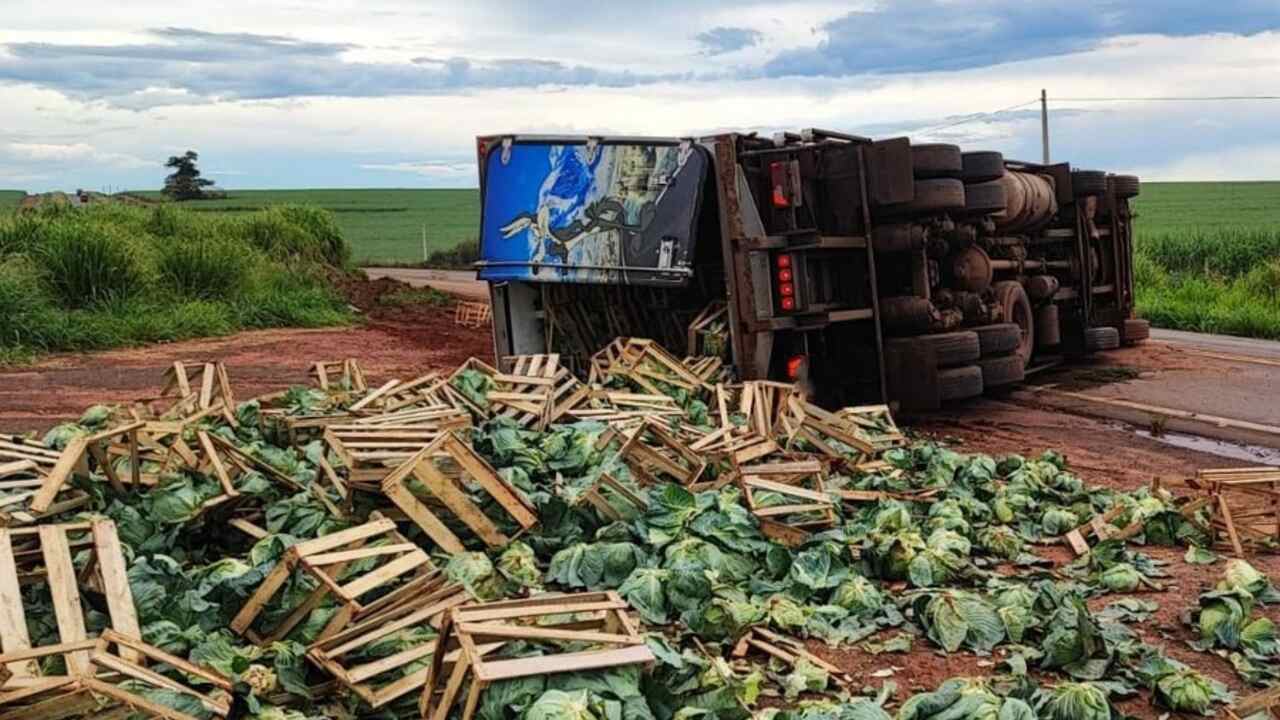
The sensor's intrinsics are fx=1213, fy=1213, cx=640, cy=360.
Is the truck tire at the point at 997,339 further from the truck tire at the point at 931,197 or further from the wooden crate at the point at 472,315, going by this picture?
Result: the wooden crate at the point at 472,315

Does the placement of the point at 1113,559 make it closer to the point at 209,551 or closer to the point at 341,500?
the point at 341,500

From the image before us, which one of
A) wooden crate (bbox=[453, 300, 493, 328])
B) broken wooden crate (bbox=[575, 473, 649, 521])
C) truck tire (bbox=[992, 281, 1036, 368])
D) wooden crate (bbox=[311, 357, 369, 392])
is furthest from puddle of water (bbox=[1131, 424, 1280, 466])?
wooden crate (bbox=[453, 300, 493, 328])

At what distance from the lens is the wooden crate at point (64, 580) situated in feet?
14.5

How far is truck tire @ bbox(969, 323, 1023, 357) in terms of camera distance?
11.2m

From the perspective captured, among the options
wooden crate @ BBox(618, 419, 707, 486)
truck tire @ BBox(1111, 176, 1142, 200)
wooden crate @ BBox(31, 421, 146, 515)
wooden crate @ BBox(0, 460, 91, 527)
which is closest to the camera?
wooden crate @ BBox(0, 460, 91, 527)

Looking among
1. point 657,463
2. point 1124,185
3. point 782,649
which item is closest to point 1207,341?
point 1124,185

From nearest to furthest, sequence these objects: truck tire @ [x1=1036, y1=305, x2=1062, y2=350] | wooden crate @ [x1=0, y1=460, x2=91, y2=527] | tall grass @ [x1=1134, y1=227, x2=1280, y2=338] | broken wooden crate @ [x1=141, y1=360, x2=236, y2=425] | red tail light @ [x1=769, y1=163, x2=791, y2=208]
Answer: wooden crate @ [x1=0, y1=460, x2=91, y2=527], broken wooden crate @ [x1=141, y1=360, x2=236, y2=425], red tail light @ [x1=769, y1=163, x2=791, y2=208], truck tire @ [x1=1036, y1=305, x2=1062, y2=350], tall grass @ [x1=1134, y1=227, x2=1280, y2=338]

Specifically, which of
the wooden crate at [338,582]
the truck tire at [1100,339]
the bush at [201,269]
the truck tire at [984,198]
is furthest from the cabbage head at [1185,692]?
the bush at [201,269]

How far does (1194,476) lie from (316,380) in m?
6.83

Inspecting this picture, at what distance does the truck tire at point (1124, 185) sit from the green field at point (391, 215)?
14358mm

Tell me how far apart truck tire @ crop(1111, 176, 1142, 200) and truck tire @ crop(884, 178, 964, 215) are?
5.89 metres

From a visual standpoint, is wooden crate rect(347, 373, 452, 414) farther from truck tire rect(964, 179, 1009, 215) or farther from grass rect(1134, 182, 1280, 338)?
grass rect(1134, 182, 1280, 338)

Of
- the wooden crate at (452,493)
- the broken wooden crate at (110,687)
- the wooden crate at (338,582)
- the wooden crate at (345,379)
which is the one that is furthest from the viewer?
the wooden crate at (345,379)

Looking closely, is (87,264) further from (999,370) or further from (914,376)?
(999,370)
